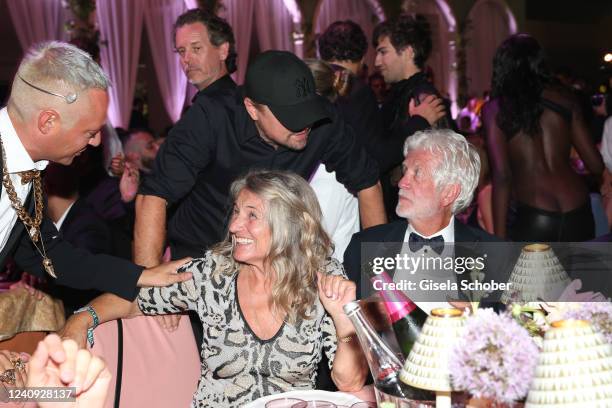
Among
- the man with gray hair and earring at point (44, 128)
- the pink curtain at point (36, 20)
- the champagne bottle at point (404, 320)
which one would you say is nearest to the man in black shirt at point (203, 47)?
Result: the man with gray hair and earring at point (44, 128)

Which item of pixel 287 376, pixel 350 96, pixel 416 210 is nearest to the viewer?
pixel 287 376

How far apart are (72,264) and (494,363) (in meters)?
1.66

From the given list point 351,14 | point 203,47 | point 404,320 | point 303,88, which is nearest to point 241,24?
point 351,14

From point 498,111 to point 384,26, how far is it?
680 millimetres

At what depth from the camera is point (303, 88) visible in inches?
109

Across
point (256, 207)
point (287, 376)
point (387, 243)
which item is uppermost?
point (256, 207)

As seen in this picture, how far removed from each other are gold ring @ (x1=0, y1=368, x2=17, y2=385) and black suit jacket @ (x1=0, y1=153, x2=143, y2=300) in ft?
1.59

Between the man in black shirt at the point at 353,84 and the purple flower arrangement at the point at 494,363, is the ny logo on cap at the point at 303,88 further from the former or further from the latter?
the purple flower arrangement at the point at 494,363

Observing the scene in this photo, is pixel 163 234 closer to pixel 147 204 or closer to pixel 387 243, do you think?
pixel 147 204

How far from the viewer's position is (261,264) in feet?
8.17

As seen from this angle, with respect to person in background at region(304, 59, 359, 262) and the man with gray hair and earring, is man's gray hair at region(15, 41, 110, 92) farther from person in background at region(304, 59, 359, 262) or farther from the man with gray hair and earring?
person in background at region(304, 59, 359, 262)

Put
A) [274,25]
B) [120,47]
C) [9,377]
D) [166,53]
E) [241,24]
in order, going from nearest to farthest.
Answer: [9,377]
[120,47]
[166,53]
[241,24]
[274,25]

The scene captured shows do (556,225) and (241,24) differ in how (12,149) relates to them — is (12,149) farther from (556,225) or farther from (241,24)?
(241,24)

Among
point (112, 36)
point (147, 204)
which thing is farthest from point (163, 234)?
point (112, 36)
